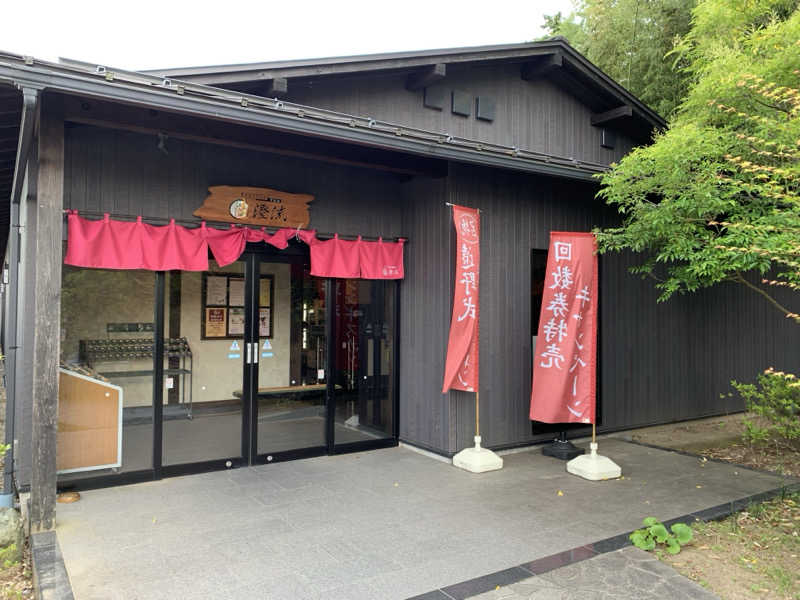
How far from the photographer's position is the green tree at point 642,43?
10352 mm

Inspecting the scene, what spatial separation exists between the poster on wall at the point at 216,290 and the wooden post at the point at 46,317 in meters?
1.55

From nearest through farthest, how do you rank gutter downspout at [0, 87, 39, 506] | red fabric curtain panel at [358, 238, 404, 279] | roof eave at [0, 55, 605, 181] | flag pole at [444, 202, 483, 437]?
roof eave at [0, 55, 605, 181], gutter downspout at [0, 87, 39, 506], flag pole at [444, 202, 483, 437], red fabric curtain panel at [358, 238, 404, 279]

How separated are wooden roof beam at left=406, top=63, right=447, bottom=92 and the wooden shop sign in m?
1.91

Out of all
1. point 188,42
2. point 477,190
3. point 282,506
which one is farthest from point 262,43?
point 282,506

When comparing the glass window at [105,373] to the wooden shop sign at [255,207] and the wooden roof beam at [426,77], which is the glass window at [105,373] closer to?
the wooden shop sign at [255,207]

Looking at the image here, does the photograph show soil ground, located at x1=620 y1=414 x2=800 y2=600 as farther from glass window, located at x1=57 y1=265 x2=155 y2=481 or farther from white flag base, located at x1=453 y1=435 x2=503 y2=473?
glass window, located at x1=57 y1=265 x2=155 y2=481

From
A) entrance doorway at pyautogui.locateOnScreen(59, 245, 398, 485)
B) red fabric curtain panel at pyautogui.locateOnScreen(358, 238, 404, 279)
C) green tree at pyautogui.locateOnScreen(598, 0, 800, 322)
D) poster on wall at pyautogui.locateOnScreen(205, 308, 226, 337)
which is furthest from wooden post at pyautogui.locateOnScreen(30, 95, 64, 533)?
green tree at pyautogui.locateOnScreen(598, 0, 800, 322)

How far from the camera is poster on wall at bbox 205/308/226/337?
17.9 feet

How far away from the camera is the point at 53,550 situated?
11.8 feet

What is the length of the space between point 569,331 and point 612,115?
3.81 m

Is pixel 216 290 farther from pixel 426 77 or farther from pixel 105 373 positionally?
pixel 426 77

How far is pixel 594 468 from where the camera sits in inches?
212

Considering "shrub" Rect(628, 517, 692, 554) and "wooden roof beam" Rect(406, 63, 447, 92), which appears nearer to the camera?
"shrub" Rect(628, 517, 692, 554)

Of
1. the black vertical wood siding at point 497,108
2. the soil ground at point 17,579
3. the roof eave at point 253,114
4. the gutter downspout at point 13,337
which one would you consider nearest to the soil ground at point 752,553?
the roof eave at point 253,114
